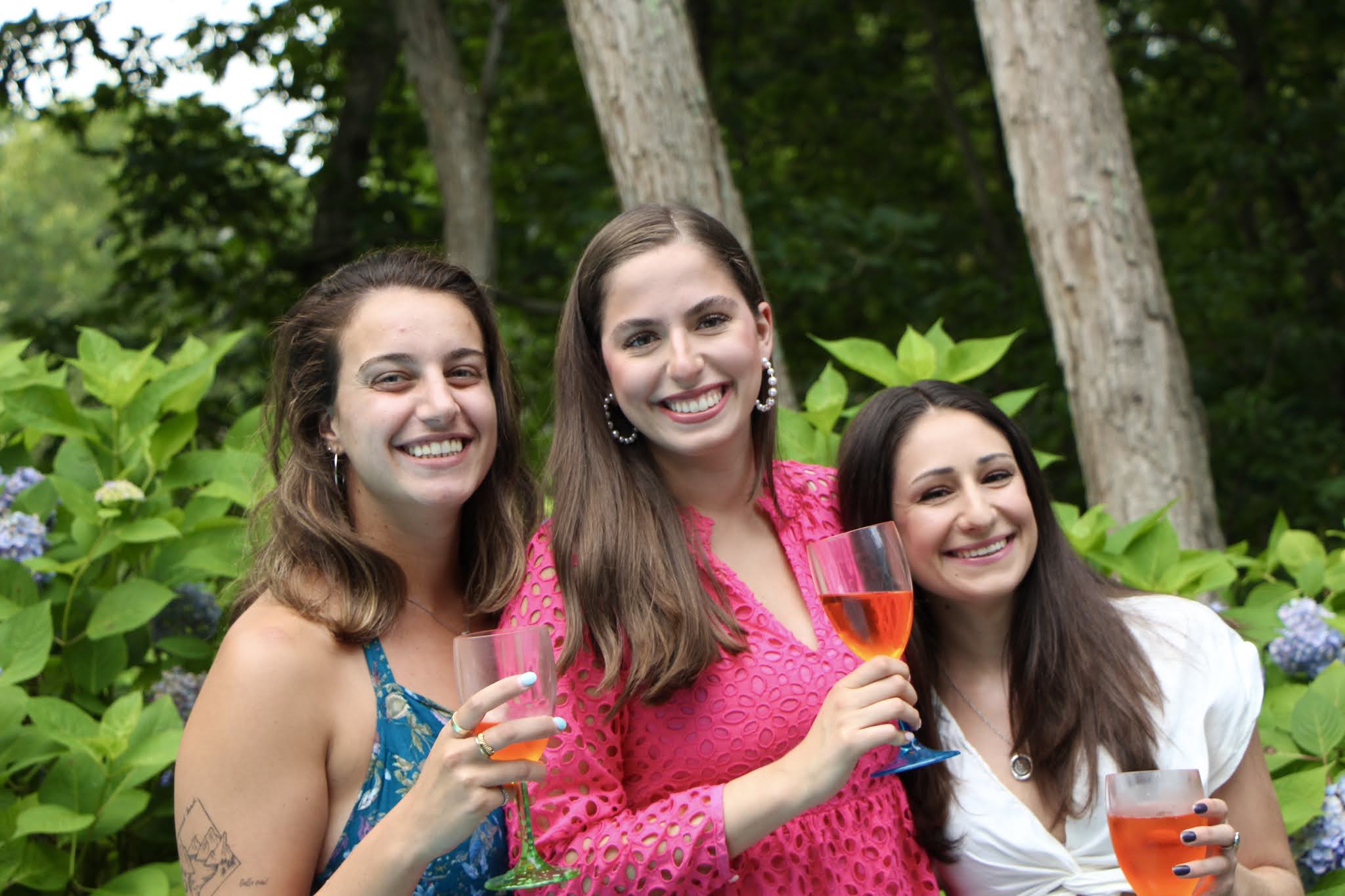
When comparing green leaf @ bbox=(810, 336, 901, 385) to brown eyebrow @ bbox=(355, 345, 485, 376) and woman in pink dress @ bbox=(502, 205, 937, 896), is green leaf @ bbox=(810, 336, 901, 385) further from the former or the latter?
brown eyebrow @ bbox=(355, 345, 485, 376)

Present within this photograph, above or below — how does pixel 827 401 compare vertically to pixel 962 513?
above

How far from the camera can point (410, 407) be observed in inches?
93.6

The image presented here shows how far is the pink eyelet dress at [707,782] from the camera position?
2.12 m

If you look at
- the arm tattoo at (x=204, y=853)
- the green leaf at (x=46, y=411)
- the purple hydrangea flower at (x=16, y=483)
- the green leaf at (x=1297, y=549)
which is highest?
the green leaf at (x=46, y=411)

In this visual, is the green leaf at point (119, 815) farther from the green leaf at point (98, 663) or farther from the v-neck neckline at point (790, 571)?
the v-neck neckline at point (790, 571)

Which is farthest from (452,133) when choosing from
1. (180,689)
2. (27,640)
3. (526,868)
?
(526,868)

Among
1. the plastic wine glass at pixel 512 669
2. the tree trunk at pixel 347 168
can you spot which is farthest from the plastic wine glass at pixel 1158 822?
the tree trunk at pixel 347 168

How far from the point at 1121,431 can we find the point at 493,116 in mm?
6689

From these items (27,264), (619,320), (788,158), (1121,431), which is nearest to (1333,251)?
(788,158)

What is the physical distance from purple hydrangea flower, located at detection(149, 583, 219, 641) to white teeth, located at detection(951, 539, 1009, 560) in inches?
71.0

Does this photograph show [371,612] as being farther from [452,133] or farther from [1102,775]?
[452,133]

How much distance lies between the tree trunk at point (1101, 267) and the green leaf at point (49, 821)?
10.9 ft

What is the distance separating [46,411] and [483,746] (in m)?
1.96

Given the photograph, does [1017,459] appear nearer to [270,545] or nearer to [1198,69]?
[270,545]
